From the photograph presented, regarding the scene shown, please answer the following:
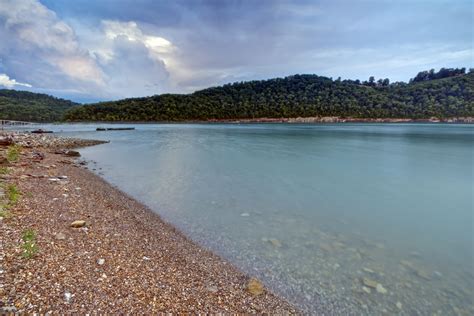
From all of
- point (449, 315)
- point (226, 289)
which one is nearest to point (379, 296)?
point (449, 315)

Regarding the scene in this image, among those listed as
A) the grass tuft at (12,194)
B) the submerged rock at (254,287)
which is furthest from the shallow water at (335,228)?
the grass tuft at (12,194)

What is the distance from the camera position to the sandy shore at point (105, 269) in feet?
11.2

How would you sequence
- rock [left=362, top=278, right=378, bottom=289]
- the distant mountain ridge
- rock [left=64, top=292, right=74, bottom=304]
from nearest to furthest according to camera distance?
rock [left=64, top=292, right=74, bottom=304] → rock [left=362, top=278, right=378, bottom=289] → the distant mountain ridge

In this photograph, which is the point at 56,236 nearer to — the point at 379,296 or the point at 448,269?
the point at 379,296

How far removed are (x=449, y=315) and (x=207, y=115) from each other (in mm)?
136811

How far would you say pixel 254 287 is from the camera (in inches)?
187

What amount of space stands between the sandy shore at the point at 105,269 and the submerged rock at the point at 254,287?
19 mm

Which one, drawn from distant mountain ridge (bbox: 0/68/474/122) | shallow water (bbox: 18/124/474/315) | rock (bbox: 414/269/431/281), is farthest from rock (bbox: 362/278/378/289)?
distant mountain ridge (bbox: 0/68/474/122)

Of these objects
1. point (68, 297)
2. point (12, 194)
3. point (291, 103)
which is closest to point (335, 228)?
point (68, 297)

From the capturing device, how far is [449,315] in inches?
173

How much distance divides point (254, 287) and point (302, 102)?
447 feet

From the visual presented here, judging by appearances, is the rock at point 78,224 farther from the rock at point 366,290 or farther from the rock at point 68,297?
the rock at point 366,290

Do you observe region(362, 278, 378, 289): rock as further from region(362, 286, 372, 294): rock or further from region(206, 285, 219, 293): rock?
region(206, 285, 219, 293): rock

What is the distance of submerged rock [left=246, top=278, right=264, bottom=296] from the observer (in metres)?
4.61
